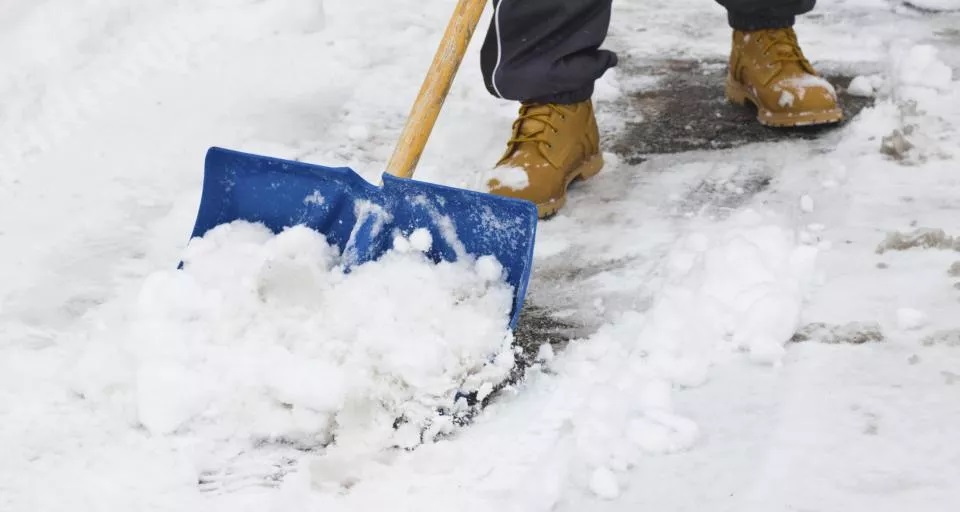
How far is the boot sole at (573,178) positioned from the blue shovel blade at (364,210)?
18.3 inches

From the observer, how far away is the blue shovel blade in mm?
1670

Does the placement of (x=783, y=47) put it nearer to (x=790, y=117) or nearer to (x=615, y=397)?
(x=790, y=117)

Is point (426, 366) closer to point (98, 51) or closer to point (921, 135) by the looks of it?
point (921, 135)

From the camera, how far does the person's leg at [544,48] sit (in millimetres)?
2168

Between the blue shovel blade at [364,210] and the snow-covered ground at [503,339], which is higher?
the blue shovel blade at [364,210]

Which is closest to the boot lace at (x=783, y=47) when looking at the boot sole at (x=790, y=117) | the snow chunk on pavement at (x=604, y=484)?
the boot sole at (x=790, y=117)

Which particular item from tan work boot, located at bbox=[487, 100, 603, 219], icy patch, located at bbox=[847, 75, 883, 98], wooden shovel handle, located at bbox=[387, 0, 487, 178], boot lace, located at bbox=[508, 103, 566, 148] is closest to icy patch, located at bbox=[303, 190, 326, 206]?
wooden shovel handle, located at bbox=[387, 0, 487, 178]

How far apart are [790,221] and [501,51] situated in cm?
75

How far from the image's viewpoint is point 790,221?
2.00 m

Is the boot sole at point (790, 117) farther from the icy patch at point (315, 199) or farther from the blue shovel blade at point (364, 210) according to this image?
the icy patch at point (315, 199)

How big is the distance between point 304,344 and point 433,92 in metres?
0.68

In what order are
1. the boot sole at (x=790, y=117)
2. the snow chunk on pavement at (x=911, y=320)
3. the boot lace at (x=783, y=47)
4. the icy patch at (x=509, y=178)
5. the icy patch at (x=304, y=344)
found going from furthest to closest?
the boot lace at (x=783, y=47) < the boot sole at (x=790, y=117) < the icy patch at (x=509, y=178) < the snow chunk on pavement at (x=911, y=320) < the icy patch at (x=304, y=344)

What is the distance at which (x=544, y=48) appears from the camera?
2203mm

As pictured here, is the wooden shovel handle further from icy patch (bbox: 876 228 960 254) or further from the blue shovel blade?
icy patch (bbox: 876 228 960 254)
